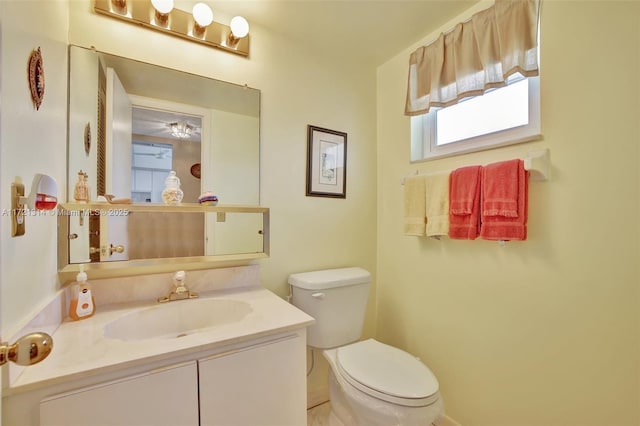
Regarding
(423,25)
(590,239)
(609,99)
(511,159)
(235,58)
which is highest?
(423,25)

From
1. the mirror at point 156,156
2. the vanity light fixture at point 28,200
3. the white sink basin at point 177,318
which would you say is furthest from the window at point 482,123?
the vanity light fixture at point 28,200

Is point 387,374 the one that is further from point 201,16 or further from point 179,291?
point 201,16

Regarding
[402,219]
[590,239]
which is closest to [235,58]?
[402,219]

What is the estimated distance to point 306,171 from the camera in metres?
1.65

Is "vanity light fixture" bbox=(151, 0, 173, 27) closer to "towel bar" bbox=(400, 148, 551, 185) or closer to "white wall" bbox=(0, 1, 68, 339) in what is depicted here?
"white wall" bbox=(0, 1, 68, 339)

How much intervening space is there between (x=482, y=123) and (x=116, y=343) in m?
1.77

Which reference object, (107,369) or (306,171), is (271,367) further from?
(306,171)

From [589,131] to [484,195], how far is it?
408 mm

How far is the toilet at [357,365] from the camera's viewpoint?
3.50 ft

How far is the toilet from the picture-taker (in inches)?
41.9

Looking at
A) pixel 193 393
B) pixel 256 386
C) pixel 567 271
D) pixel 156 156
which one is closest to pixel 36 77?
pixel 156 156

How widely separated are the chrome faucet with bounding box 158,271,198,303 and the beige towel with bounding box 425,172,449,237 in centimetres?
122

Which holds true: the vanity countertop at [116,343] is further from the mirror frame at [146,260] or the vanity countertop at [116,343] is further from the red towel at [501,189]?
the red towel at [501,189]

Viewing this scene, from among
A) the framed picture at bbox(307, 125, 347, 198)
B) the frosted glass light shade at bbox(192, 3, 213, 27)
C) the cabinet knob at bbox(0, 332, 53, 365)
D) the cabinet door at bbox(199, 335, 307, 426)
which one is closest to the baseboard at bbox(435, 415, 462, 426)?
the cabinet door at bbox(199, 335, 307, 426)
